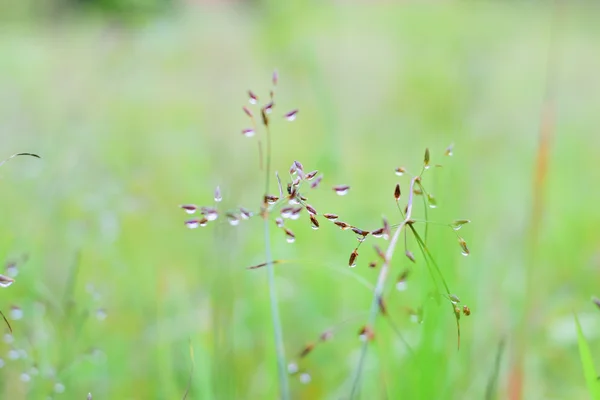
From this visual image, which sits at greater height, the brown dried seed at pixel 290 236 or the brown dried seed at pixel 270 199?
the brown dried seed at pixel 270 199

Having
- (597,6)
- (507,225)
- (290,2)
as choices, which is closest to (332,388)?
(507,225)

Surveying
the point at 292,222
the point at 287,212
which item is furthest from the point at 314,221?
the point at 292,222

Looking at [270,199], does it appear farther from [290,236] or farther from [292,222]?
[292,222]

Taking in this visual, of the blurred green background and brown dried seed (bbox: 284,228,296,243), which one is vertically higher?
brown dried seed (bbox: 284,228,296,243)

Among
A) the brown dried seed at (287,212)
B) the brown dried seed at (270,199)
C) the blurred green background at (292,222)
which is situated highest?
the brown dried seed at (270,199)

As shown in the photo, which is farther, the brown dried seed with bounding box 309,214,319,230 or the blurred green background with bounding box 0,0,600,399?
the blurred green background with bounding box 0,0,600,399

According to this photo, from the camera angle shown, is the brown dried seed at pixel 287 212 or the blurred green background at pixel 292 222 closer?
the brown dried seed at pixel 287 212

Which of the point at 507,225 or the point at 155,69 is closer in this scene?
the point at 507,225

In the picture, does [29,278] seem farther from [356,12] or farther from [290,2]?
[356,12]
